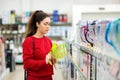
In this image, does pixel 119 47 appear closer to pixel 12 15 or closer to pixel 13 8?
pixel 12 15

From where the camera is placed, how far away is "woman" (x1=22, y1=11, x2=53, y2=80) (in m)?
2.18

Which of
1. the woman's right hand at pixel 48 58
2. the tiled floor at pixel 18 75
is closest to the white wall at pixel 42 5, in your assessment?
the tiled floor at pixel 18 75

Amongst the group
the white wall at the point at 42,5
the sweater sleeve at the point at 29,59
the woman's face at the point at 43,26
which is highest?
the white wall at the point at 42,5

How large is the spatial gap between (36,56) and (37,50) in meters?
0.06

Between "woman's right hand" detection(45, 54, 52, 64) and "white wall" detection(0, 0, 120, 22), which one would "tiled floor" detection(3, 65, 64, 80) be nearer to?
"white wall" detection(0, 0, 120, 22)

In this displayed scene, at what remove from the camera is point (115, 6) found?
738 cm

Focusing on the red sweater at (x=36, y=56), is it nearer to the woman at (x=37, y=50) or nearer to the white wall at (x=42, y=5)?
the woman at (x=37, y=50)

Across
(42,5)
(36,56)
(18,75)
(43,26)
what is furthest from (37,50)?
(42,5)

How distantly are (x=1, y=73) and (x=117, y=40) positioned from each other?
16.4ft

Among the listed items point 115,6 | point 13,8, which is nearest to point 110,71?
point 115,6

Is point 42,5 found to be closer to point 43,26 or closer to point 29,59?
point 43,26

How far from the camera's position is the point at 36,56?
2248mm

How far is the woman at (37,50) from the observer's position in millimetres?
2178

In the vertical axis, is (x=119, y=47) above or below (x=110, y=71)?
above
